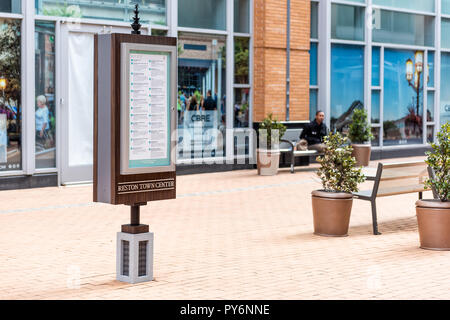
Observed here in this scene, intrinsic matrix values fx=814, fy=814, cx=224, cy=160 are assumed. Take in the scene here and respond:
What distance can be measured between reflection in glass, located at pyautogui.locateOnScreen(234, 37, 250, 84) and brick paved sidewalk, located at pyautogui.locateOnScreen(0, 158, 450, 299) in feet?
17.2

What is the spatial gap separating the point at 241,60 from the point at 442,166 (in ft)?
33.0

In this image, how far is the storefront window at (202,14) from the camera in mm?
17188

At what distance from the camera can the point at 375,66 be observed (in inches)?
867

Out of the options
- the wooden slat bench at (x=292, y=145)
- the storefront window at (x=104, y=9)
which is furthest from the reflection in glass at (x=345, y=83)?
the storefront window at (x=104, y=9)

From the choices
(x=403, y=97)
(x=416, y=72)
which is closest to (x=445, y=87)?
(x=416, y=72)

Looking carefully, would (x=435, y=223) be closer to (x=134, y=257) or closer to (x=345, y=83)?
(x=134, y=257)

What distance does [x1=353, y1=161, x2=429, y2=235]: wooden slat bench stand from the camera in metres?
10.1

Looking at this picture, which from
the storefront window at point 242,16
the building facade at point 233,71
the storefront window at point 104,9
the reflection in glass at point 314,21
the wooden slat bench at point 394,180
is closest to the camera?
the wooden slat bench at point 394,180

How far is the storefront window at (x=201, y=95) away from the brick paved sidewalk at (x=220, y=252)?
3.80 meters

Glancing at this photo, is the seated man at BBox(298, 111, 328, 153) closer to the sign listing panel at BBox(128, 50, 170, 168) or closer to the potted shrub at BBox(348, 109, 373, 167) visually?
the potted shrub at BBox(348, 109, 373, 167)

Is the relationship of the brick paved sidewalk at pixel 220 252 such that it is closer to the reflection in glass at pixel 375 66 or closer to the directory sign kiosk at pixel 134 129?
the directory sign kiosk at pixel 134 129

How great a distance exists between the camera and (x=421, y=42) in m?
23.5

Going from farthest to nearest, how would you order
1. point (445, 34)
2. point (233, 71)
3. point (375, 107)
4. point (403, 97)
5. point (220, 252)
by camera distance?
point (445, 34) < point (403, 97) < point (375, 107) < point (233, 71) < point (220, 252)
